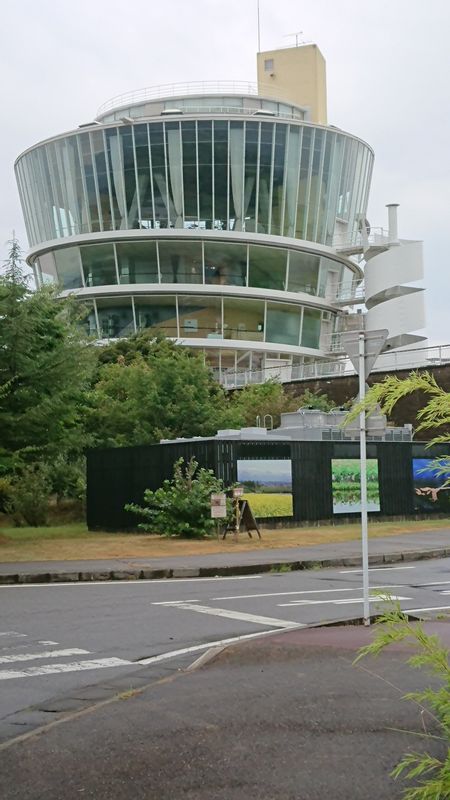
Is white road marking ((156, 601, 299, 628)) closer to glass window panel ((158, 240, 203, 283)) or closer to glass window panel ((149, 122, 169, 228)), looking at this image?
glass window panel ((149, 122, 169, 228))

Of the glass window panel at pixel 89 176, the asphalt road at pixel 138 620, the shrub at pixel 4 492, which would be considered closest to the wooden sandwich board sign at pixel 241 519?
the asphalt road at pixel 138 620

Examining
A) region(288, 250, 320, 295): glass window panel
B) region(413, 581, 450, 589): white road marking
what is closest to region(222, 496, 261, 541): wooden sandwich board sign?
region(413, 581, 450, 589): white road marking

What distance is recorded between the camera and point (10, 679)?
7980 millimetres

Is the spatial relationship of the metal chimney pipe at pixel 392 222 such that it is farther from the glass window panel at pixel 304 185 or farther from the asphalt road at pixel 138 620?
the asphalt road at pixel 138 620

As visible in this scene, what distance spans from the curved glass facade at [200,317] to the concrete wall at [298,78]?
71.7 feet

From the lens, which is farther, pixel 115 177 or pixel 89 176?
pixel 89 176

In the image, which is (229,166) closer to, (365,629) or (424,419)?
(365,629)

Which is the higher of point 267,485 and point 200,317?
point 200,317

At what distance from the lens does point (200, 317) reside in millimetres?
69812

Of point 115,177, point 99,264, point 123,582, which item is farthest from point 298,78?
point 123,582

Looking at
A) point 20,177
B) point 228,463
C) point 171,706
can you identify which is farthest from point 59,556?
point 20,177

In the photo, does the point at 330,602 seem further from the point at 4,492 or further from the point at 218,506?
the point at 4,492

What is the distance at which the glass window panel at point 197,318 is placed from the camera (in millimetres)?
69438

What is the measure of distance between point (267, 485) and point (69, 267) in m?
48.8
